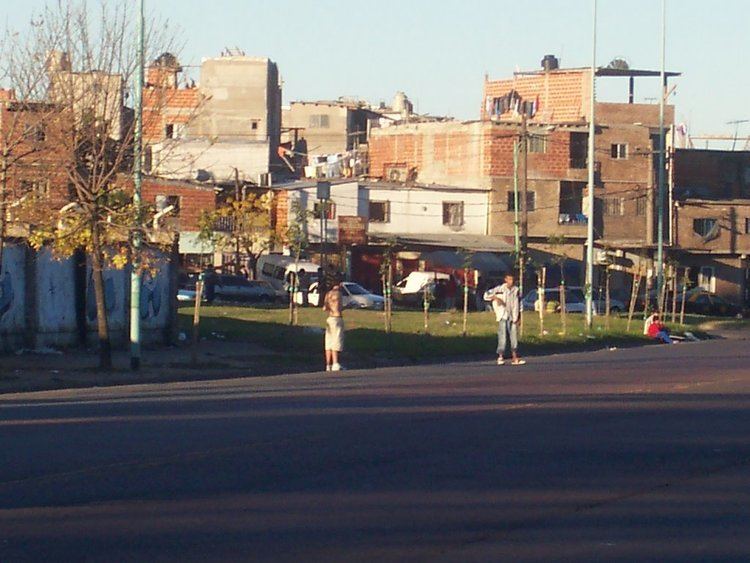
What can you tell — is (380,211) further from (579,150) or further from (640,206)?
(640,206)

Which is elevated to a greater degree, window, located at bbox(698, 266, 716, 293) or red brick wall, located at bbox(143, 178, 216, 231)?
red brick wall, located at bbox(143, 178, 216, 231)

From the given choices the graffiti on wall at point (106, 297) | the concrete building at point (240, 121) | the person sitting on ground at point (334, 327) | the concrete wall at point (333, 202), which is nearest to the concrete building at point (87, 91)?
the person sitting on ground at point (334, 327)

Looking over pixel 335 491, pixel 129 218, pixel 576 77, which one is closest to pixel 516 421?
pixel 335 491

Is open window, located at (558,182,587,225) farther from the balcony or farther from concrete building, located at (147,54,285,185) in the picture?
concrete building, located at (147,54,285,185)

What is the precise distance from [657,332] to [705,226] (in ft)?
114

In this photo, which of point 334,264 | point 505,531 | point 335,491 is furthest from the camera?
point 334,264

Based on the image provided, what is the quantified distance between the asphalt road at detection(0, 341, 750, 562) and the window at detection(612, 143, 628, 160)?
2293 inches

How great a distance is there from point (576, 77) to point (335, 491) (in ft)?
261

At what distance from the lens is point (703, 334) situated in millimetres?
46625

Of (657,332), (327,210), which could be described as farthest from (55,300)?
(327,210)

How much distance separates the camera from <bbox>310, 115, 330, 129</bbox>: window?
101438 millimetres

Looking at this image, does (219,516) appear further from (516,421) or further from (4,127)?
(4,127)

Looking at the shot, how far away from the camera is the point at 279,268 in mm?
64500

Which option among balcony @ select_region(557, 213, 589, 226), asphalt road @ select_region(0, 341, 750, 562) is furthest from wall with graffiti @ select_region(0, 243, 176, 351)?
balcony @ select_region(557, 213, 589, 226)
